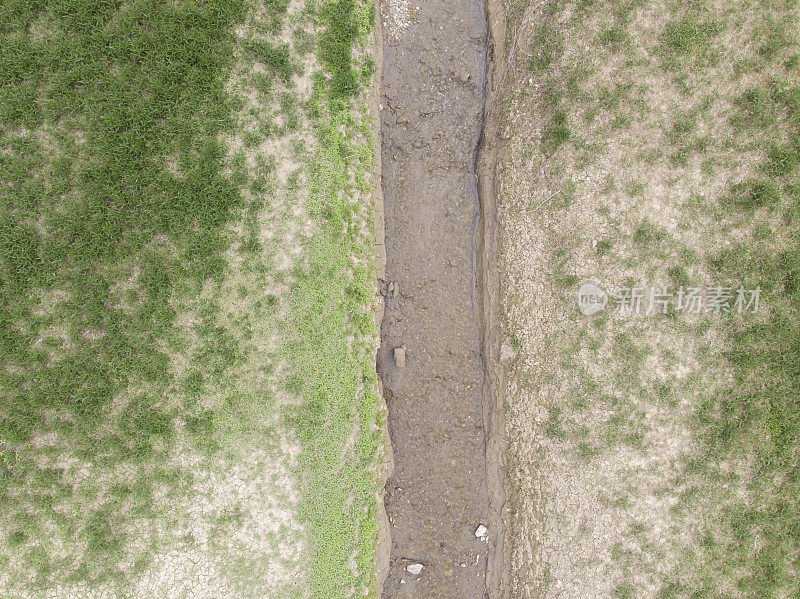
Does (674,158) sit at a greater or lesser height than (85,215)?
greater

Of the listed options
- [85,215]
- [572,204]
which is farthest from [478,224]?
[85,215]

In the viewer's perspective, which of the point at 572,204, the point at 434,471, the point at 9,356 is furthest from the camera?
the point at 434,471

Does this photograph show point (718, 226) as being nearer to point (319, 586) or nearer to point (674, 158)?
point (674, 158)

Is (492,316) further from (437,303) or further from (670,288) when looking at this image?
(670,288)

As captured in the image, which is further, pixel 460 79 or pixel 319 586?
pixel 460 79

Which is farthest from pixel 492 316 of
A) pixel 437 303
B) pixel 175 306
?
pixel 175 306
